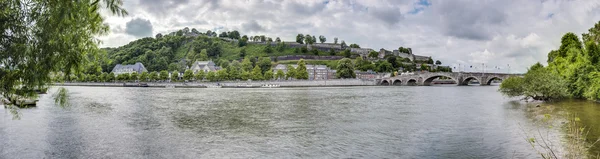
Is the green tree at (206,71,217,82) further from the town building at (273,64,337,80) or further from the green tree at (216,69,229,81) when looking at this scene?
the town building at (273,64,337,80)

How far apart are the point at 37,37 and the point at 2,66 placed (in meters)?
1.16

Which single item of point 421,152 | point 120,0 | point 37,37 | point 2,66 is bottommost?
point 421,152

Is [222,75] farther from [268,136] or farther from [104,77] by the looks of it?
[268,136]

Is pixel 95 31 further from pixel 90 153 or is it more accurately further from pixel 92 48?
pixel 90 153

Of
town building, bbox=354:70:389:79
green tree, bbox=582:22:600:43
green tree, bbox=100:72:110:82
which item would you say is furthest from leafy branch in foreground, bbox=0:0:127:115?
town building, bbox=354:70:389:79

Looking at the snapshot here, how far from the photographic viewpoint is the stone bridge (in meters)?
87.9

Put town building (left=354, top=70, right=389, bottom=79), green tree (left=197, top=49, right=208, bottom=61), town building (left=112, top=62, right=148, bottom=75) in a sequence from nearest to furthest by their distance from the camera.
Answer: town building (left=112, top=62, right=148, bottom=75)
town building (left=354, top=70, right=389, bottom=79)
green tree (left=197, top=49, right=208, bottom=61)

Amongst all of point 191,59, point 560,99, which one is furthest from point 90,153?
point 191,59

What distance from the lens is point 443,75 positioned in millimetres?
91438

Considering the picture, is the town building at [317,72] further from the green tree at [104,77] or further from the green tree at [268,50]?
the green tree at [104,77]

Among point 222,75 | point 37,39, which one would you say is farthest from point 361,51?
point 37,39

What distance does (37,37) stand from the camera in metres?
8.59

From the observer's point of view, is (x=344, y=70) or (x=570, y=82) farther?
(x=344, y=70)

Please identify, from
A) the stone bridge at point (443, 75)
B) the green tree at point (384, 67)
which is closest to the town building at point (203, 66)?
the stone bridge at point (443, 75)
